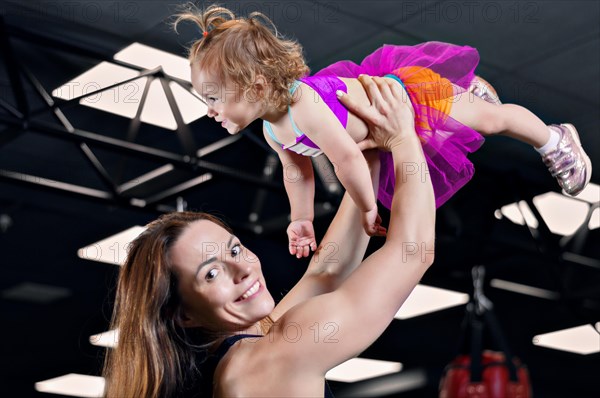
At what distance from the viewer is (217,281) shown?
5.14 feet

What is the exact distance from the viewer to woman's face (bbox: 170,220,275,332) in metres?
1.55

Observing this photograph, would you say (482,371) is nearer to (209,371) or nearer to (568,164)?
(568,164)

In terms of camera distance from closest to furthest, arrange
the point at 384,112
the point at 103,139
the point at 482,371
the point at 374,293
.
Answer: the point at 374,293
the point at 384,112
the point at 103,139
the point at 482,371

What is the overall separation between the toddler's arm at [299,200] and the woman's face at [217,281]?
0.33m

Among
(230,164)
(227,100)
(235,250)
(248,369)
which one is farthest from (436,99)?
(230,164)

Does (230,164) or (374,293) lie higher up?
(230,164)

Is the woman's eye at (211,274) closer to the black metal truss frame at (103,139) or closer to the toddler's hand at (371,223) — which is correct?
the toddler's hand at (371,223)

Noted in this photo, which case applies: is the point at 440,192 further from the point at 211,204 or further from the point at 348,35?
the point at 211,204

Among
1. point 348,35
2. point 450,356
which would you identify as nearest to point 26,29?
point 348,35

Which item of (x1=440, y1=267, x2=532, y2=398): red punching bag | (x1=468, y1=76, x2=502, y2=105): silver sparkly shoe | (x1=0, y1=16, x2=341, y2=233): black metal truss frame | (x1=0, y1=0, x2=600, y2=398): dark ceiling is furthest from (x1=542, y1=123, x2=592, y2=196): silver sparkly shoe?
(x1=440, y1=267, x2=532, y2=398): red punching bag

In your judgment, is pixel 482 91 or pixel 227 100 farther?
pixel 482 91

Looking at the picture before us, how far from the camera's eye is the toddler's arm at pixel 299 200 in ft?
6.29

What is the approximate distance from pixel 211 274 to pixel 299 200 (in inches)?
16.9

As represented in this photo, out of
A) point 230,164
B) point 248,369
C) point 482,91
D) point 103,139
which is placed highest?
point 230,164
